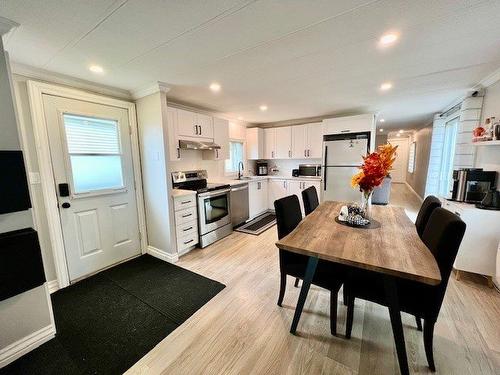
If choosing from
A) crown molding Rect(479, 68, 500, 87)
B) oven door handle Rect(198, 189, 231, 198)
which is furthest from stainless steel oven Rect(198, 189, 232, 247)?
crown molding Rect(479, 68, 500, 87)

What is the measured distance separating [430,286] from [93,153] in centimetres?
334

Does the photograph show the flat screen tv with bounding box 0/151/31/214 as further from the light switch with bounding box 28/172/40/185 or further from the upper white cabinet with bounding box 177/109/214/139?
the upper white cabinet with bounding box 177/109/214/139

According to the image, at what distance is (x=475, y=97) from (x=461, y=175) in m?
1.18

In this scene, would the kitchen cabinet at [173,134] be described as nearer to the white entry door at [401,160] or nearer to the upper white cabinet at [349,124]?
the upper white cabinet at [349,124]

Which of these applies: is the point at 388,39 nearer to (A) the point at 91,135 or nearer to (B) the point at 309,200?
(B) the point at 309,200

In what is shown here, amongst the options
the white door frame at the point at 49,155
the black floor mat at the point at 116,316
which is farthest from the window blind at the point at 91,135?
the black floor mat at the point at 116,316

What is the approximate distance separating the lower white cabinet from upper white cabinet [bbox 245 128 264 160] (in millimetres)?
2336

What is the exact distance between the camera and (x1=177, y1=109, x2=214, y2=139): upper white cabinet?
3031mm

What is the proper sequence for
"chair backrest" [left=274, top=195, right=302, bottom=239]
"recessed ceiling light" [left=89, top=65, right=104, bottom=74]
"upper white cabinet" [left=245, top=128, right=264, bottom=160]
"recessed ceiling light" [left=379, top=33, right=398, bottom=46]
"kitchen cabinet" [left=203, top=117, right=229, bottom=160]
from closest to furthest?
"recessed ceiling light" [left=379, top=33, right=398, bottom=46] < "chair backrest" [left=274, top=195, right=302, bottom=239] < "recessed ceiling light" [left=89, top=65, right=104, bottom=74] < "kitchen cabinet" [left=203, top=117, right=229, bottom=160] < "upper white cabinet" [left=245, top=128, right=264, bottom=160]

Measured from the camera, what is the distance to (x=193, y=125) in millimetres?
3232

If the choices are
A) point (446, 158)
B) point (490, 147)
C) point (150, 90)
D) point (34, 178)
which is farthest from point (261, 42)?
point (446, 158)

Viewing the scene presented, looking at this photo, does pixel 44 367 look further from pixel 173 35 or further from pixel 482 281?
pixel 482 281

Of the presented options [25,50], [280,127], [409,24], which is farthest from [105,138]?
[280,127]

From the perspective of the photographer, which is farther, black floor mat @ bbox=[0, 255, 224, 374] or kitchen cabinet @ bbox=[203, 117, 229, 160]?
kitchen cabinet @ bbox=[203, 117, 229, 160]
